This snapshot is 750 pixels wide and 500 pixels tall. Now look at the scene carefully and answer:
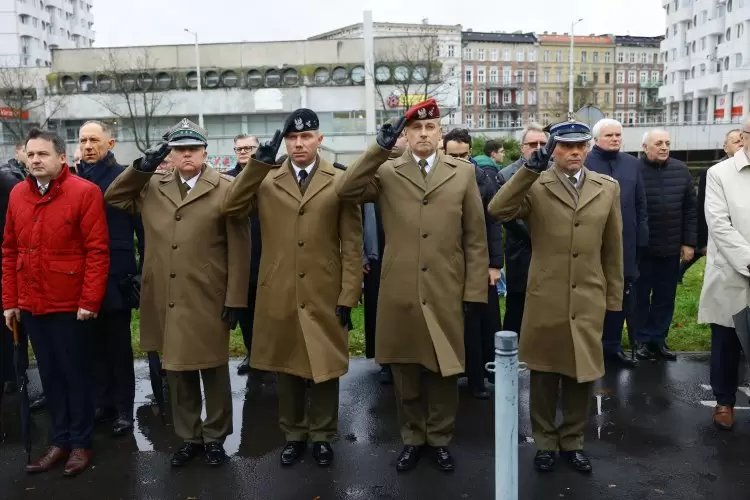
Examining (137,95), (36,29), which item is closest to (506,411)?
Answer: (137,95)

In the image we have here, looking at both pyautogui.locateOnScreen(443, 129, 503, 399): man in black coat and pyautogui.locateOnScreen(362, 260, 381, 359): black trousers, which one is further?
pyautogui.locateOnScreen(362, 260, 381, 359): black trousers

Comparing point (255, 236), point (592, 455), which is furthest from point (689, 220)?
point (255, 236)

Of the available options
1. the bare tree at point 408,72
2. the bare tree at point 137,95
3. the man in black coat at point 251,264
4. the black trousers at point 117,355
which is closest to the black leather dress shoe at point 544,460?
the man in black coat at point 251,264

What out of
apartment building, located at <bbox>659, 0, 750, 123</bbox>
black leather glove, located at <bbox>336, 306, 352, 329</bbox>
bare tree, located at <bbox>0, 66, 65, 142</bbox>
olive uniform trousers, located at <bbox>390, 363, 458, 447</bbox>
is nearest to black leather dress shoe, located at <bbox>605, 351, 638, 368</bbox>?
olive uniform trousers, located at <bbox>390, 363, 458, 447</bbox>

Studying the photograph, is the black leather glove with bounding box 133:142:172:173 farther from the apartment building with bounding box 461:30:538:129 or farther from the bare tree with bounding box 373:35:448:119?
the apartment building with bounding box 461:30:538:129

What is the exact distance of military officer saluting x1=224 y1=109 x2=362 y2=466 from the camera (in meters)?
4.89

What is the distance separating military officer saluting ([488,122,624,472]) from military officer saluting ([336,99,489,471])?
321 mm

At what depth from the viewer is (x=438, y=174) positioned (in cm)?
491

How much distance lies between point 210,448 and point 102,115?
160 feet

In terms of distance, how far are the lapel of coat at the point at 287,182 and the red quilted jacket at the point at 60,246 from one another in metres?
1.28

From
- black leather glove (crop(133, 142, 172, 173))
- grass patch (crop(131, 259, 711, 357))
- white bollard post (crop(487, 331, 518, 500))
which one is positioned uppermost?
black leather glove (crop(133, 142, 172, 173))

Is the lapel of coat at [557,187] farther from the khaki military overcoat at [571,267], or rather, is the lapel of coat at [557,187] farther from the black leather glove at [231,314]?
the black leather glove at [231,314]

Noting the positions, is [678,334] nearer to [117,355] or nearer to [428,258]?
[428,258]

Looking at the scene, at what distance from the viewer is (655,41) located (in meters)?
113
